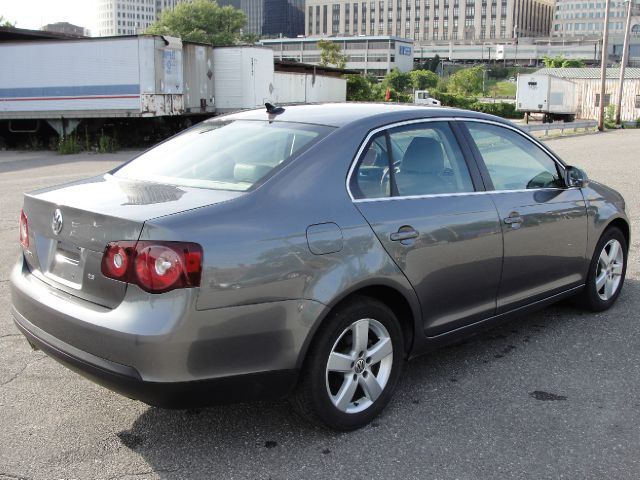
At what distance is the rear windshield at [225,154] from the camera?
3.57 metres

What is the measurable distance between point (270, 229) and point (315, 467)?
43.1 inches

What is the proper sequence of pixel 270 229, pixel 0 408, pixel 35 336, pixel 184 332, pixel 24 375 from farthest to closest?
1. pixel 24 375
2. pixel 0 408
3. pixel 35 336
4. pixel 270 229
5. pixel 184 332

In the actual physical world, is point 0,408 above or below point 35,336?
below

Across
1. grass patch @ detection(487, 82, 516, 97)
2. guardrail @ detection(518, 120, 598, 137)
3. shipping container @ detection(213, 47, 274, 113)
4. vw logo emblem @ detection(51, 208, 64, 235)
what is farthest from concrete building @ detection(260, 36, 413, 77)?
vw logo emblem @ detection(51, 208, 64, 235)

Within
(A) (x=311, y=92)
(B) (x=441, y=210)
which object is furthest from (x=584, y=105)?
(B) (x=441, y=210)

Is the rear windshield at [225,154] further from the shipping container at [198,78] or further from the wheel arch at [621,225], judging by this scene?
the shipping container at [198,78]

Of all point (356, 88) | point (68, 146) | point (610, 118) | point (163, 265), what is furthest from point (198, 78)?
point (610, 118)

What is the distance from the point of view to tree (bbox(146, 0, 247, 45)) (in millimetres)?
116438

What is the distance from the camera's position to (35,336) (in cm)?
343

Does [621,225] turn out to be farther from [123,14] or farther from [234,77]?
[123,14]

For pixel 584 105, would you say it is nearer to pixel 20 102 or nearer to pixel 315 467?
pixel 20 102

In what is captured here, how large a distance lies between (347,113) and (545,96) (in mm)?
51866

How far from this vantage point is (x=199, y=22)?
117312 millimetres

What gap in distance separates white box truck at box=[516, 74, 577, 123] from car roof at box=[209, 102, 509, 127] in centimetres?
5022
